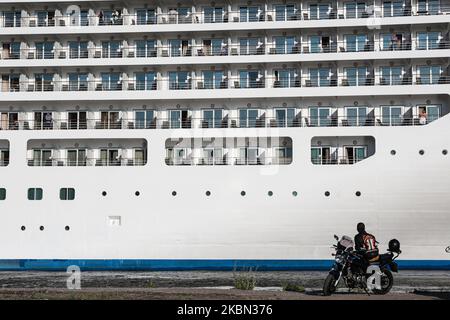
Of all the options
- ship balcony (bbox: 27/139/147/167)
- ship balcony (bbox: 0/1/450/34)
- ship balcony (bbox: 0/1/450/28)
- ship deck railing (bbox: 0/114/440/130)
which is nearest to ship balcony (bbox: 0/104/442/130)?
ship deck railing (bbox: 0/114/440/130)

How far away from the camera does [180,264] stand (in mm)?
25734

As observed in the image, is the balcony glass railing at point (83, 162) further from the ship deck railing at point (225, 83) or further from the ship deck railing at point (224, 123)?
the ship deck railing at point (225, 83)

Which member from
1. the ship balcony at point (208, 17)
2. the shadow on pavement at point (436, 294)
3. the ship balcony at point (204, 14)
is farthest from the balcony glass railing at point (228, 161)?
the shadow on pavement at point (436, 294)

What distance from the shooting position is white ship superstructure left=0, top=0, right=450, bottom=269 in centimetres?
2550

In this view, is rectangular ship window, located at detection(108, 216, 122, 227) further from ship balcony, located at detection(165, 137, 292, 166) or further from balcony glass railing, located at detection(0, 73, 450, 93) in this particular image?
balcony glass railing, located at detection(0, 73, 450, 93)

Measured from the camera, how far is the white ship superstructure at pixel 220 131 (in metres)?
25.5

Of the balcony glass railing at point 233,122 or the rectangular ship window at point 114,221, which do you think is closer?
the rectangular ship window at point 114,221

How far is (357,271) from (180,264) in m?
11.8

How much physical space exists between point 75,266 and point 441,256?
14534 mm

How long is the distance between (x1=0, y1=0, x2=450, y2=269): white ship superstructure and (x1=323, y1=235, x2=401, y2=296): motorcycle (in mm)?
10230

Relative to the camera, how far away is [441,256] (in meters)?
25.0

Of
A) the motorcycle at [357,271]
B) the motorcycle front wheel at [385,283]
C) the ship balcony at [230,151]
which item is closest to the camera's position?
the motorcycle at [357,271]

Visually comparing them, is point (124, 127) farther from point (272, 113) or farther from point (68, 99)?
point (272, 113)
